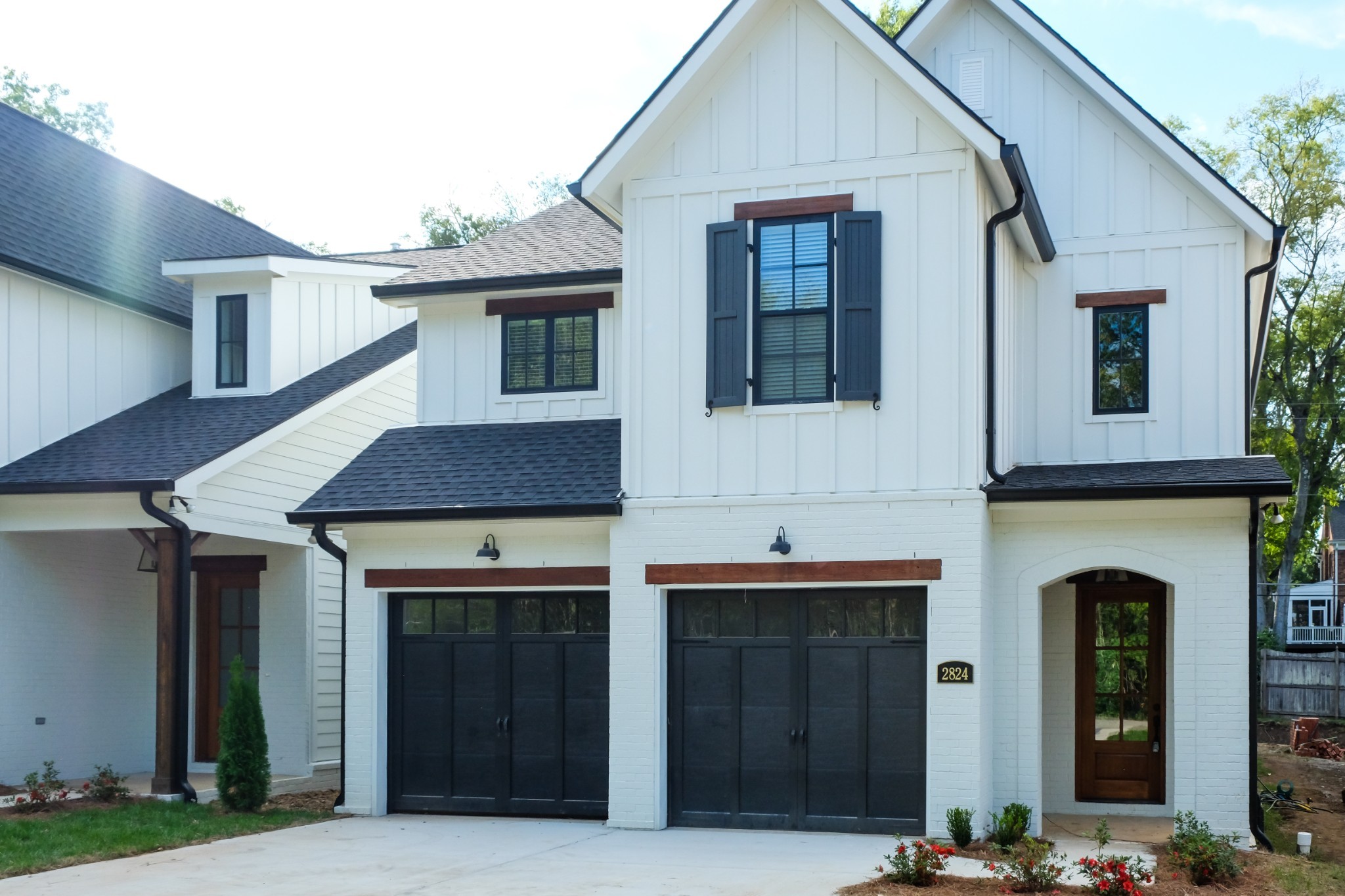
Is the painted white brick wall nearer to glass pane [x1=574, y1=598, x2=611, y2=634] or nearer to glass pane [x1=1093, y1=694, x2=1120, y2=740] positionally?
glass pane [x1=574, y1=598, x2=611, y2=634]

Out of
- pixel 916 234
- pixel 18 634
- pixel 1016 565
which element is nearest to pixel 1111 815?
pixel 1016 565

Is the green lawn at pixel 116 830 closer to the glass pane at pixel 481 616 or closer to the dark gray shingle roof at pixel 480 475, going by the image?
the glass pane at pixel 481 616

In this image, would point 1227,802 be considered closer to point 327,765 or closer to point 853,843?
point 853,843

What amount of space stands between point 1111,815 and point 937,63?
8617mm

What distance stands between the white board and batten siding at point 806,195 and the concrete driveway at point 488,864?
130 inches

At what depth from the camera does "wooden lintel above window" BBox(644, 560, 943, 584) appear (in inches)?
528

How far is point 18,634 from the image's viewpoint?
A: 17266mm

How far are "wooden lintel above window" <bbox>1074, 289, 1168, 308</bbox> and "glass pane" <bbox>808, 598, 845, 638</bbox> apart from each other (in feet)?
14.7

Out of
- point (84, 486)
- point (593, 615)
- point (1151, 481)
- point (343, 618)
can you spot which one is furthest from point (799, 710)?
point (84, 486)

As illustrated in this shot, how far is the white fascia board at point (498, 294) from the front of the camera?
1664 centimetres

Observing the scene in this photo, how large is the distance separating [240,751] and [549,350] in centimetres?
559

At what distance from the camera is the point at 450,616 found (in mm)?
15438

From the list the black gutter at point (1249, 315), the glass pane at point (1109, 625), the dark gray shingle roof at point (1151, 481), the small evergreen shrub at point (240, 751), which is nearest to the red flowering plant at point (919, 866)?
the dark gray shingle roof at point (1151, 481)

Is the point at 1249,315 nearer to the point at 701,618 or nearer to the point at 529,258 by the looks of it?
the point at 701,618
